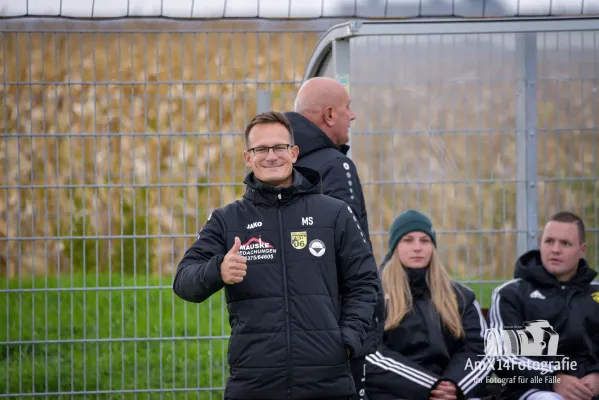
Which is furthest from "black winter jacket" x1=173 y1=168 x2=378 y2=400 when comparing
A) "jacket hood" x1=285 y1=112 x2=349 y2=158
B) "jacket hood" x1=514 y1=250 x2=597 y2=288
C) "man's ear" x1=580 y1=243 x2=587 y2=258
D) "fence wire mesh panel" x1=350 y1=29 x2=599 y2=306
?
"fence wire mesh panel" x1=350 y1=29 x2=599 y2=306

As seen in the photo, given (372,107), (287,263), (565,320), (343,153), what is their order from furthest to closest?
1. (372,107)
2. (565,320)
3. (343,153)
4. (287,263)

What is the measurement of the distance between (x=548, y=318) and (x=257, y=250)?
7.22ft

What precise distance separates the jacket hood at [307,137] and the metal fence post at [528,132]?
70.6 inches

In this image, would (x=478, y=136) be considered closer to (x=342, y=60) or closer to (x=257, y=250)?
(x=342, y=60)

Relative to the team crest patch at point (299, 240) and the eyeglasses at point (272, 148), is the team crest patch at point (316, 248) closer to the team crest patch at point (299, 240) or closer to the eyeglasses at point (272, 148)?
the team crest patch at point (299, 240)

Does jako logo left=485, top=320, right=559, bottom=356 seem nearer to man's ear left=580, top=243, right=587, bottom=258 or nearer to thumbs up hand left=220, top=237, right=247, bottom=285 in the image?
man's ear left=580, top=243, right=587, bottom=258

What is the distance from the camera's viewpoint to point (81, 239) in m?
6.41

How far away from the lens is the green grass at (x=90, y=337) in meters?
6.38

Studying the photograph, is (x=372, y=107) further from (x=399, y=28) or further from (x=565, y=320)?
(x=565, y=320)

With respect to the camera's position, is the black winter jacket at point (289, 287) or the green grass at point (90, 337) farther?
the green grass at point (90, 337)

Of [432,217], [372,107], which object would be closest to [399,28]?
[372,107]

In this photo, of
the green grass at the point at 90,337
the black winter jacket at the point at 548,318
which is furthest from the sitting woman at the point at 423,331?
the green grass at the point at 90,337

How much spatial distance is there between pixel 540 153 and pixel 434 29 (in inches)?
48.4

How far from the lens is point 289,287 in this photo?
12.1 ft
